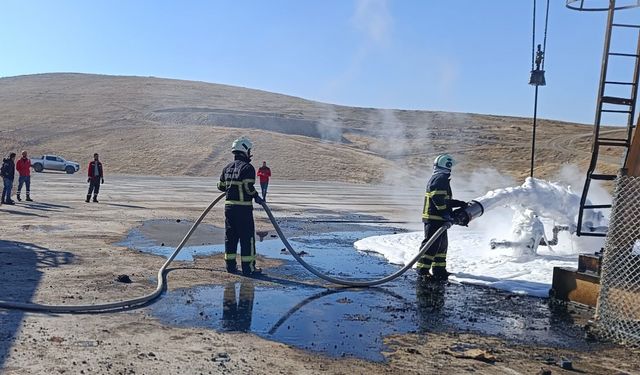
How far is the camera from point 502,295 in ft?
27.5

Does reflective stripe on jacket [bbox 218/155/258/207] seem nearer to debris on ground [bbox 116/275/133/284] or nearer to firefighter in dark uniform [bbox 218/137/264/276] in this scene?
firefighter in dark uniform [bbox 218/137/264/276]

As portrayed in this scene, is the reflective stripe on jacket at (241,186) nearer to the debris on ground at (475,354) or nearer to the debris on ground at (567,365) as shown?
the debris on ground at (475,354)

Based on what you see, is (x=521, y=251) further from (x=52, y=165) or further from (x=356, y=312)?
(x=52, y=165)

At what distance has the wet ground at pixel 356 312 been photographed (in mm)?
6105

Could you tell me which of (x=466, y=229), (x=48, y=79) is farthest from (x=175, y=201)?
(x=48, y=79)

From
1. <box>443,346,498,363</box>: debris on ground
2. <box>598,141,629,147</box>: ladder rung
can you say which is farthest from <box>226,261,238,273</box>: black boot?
<box>598,141,629,147</box>: ladder rung

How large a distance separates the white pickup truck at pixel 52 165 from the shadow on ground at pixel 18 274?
36.4 meters

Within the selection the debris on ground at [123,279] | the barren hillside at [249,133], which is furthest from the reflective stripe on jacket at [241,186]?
the barren hillside at [249,133]

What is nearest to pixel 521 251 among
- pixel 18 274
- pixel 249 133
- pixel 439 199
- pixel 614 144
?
pixel 439 199

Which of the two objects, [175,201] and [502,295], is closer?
[502,295]

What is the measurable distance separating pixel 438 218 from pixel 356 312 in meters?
2.78

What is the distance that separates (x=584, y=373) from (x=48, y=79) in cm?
A: 11323

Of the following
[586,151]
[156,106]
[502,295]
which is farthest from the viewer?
[156,106]

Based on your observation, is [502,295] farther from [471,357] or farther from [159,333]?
[159,333]
